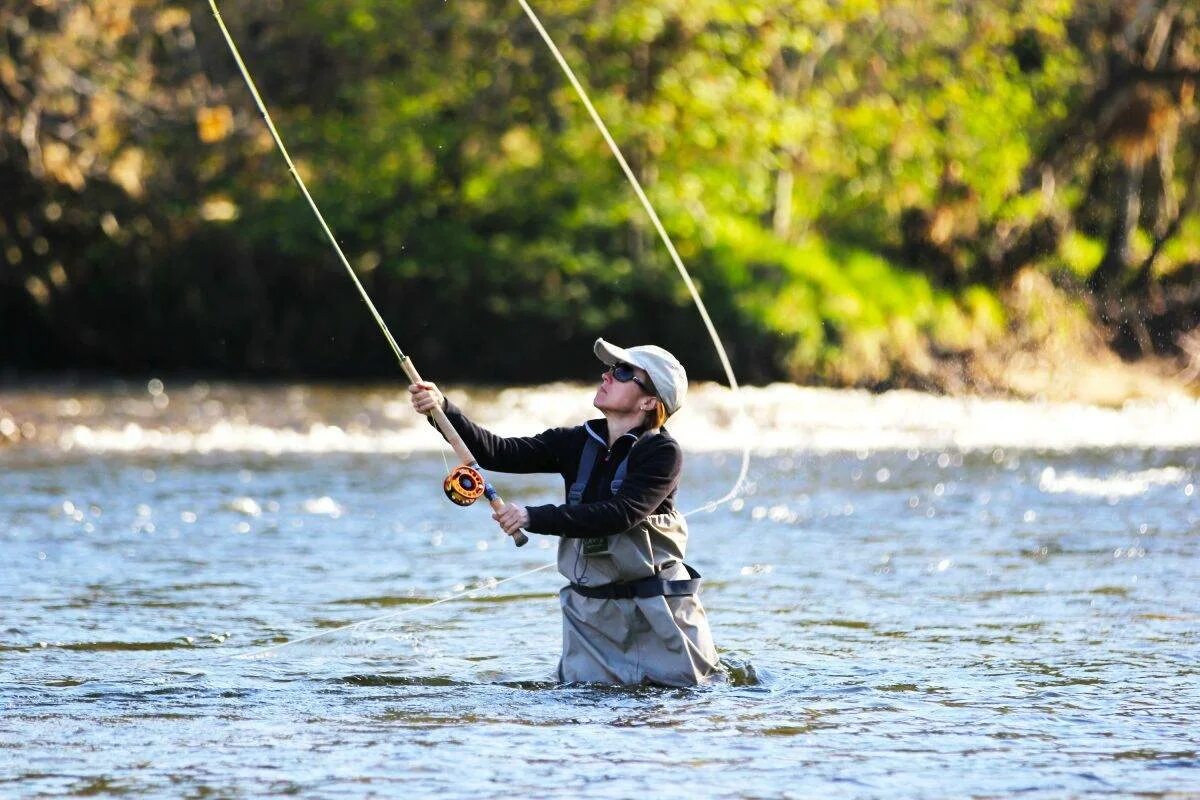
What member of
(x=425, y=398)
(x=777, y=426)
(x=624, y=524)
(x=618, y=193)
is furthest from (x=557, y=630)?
(x=618, y=193)

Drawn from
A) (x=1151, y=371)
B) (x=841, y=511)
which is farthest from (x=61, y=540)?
(x=1151, y=371)

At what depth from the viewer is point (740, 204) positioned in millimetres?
27453

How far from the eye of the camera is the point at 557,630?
351 inches

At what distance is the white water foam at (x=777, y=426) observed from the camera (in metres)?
18.3

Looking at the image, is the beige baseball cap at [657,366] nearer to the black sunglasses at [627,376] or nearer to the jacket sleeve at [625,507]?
the black sunglasses at [627,376]

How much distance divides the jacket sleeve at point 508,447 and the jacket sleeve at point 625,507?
0.32 meters

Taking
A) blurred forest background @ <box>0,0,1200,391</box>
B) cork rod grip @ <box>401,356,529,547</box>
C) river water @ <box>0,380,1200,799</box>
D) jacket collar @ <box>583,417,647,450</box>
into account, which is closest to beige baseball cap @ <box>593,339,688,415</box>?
jacket collar @ <box>583,417,647,450</box>

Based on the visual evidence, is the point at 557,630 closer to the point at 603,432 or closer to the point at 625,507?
the point at 603,432

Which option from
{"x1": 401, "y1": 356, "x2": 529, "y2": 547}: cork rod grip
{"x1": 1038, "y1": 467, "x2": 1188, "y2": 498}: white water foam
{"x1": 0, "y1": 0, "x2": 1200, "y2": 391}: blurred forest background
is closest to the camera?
{"x1": 401, "y1": 356, "x2": 529, "y2": 547}: cork rod grip

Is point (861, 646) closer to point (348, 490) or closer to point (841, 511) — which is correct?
point (841, 511)

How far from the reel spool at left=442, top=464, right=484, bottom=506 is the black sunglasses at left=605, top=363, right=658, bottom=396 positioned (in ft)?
1.84

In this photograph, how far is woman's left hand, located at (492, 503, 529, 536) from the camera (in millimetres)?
6590

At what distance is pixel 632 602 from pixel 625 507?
426 mm

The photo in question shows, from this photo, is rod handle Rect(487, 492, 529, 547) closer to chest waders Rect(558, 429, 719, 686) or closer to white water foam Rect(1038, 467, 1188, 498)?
chest waders Rect(558, 429, 719, 686)
